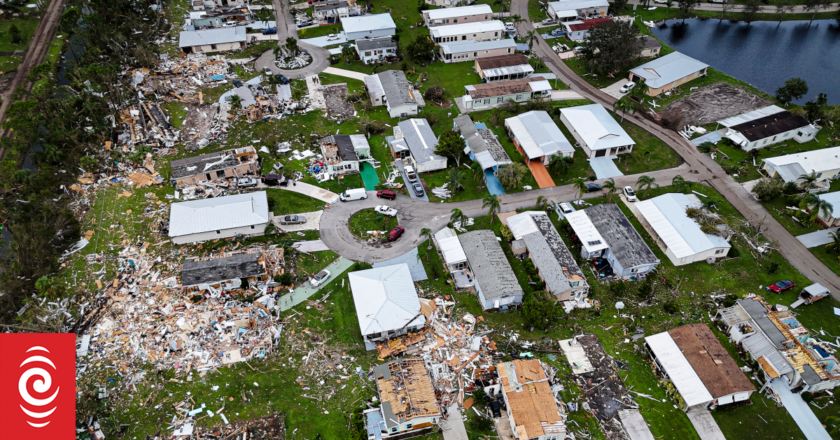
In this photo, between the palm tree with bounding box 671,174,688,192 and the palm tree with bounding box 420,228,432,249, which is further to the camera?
the palm tree with bounding box 671,174,688,192

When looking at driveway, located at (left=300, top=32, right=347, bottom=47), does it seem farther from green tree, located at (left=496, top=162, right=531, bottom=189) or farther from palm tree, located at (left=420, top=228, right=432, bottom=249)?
palm tree, located at (left=420, top=228, right=432, bottom=249)

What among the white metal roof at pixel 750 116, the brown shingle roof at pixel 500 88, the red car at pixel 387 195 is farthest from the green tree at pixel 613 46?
the red car at pixel 387 195

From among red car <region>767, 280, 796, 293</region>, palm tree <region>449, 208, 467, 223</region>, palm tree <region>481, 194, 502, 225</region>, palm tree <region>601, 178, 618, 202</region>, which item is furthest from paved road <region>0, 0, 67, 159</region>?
red car <region>767, 280, 796, 293</region>

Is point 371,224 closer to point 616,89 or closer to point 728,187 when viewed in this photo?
point 728,187

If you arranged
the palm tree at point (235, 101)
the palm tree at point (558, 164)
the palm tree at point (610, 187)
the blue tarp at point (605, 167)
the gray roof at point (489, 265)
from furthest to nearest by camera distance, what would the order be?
the palm tree at point (235, 101) < the blue tarp at point (605, 167) < the palm tree at point (558, 164) < the palm tree at point (610, 187) < the gray roof at point (489, 265)

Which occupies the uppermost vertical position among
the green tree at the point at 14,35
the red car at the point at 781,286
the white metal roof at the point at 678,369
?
the green tree at the point at 14,35

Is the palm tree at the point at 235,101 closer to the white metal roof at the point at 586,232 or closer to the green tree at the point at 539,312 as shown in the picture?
the white metal roof at the point at 586,232

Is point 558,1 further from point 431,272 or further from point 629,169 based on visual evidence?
point 431,272
